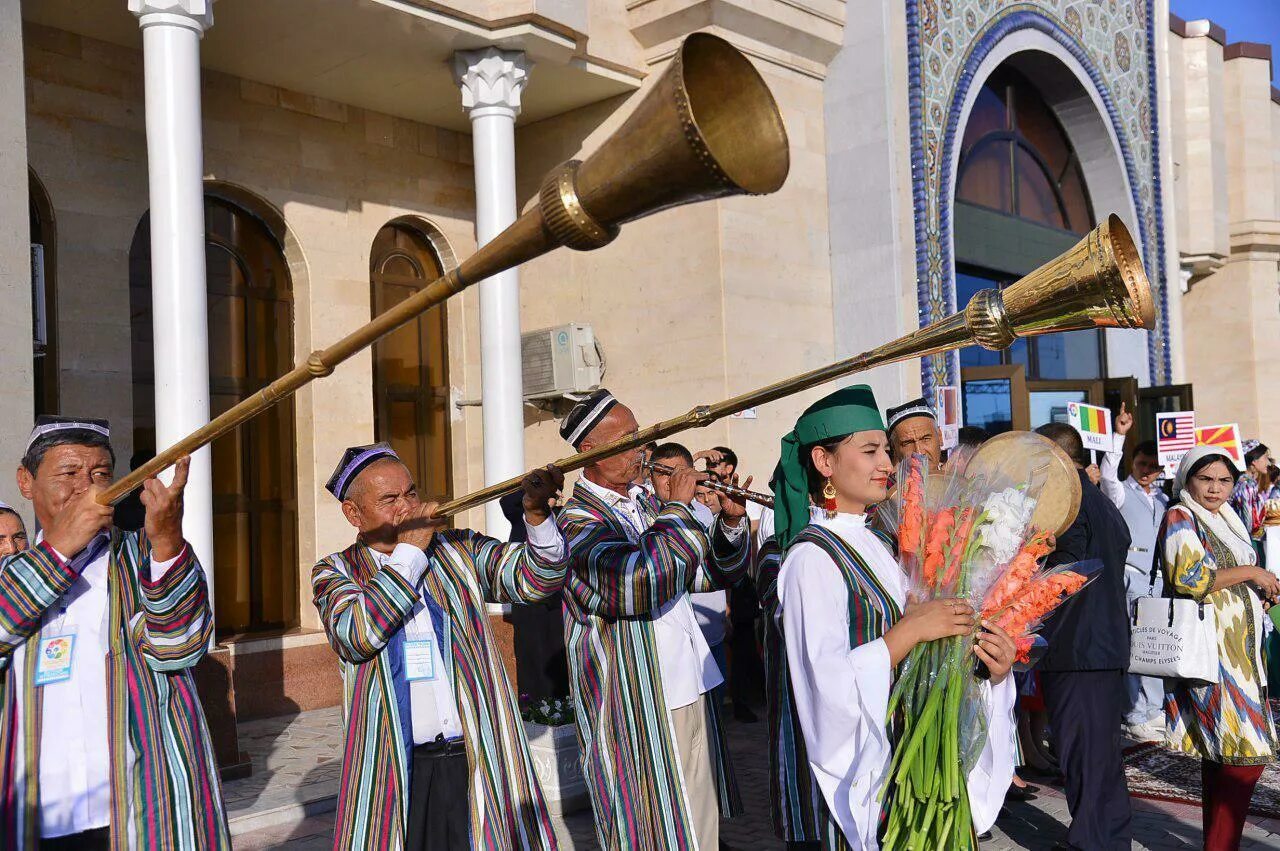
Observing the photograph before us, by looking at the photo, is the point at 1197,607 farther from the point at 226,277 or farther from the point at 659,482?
the point at 226,277

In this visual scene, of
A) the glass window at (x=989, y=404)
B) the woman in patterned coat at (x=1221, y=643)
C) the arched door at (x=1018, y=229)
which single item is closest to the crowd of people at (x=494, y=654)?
the woman in patterned coat at (x=1221, y=643)

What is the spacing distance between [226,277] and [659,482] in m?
4.44

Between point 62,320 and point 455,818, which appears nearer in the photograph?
point 455,818

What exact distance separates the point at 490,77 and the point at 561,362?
2366mm

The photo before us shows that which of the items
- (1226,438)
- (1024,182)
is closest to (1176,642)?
(1226,438)

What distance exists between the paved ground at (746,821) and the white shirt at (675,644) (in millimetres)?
1436

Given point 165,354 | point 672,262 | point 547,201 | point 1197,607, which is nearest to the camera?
point 547,201

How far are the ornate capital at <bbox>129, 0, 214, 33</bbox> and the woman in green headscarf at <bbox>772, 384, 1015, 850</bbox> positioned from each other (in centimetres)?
506

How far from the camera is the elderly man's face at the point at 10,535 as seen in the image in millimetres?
4656

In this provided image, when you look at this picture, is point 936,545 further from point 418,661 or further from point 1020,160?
point 1020,160

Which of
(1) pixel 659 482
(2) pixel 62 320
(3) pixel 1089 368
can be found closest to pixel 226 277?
(2) pixel 62 320

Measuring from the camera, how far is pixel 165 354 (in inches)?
270

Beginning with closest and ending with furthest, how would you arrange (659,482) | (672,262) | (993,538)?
1. (993,538)
2. (659,482)
3. (672,262)

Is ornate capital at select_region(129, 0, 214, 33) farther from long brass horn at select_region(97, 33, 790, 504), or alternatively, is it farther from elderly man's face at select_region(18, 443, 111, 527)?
long brass horn at select_region(97, 33, 790, 504)
